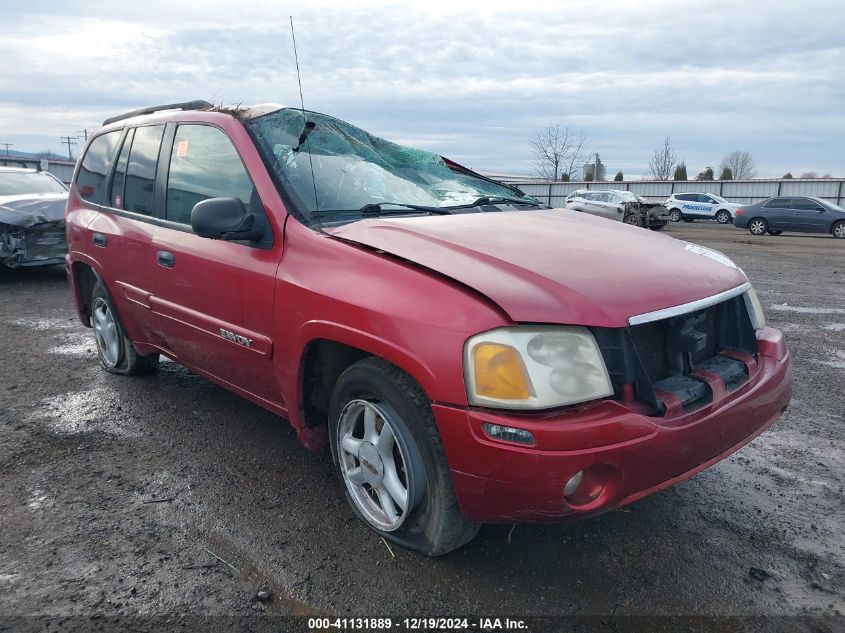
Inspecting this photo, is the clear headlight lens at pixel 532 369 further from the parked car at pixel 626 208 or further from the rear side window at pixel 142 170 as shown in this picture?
the parked car at pixel 626 208

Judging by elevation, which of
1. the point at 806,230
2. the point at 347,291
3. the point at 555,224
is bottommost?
the point at 806,230

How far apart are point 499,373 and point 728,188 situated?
126 feet

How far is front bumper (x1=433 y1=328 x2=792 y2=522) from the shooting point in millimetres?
2037

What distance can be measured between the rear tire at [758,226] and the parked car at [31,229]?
72.5 ft

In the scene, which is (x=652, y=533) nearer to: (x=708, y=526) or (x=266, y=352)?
(x=708, y=526)

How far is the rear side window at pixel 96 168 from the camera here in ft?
14.5

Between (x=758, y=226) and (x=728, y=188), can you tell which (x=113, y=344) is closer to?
(x=758, y=226)

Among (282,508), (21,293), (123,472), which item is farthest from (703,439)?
(21,293)

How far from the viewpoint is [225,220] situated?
2797 mm

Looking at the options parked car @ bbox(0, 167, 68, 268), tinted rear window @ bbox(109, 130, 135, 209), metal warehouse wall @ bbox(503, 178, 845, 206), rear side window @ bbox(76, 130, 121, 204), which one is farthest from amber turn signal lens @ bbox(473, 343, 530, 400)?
metal warehouse wall @ bbox(503, 178, 845, 206)

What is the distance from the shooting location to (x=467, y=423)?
2107mm

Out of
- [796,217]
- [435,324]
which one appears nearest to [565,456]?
[435,324]

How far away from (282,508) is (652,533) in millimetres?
1606

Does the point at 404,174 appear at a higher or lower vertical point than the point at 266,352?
higher
